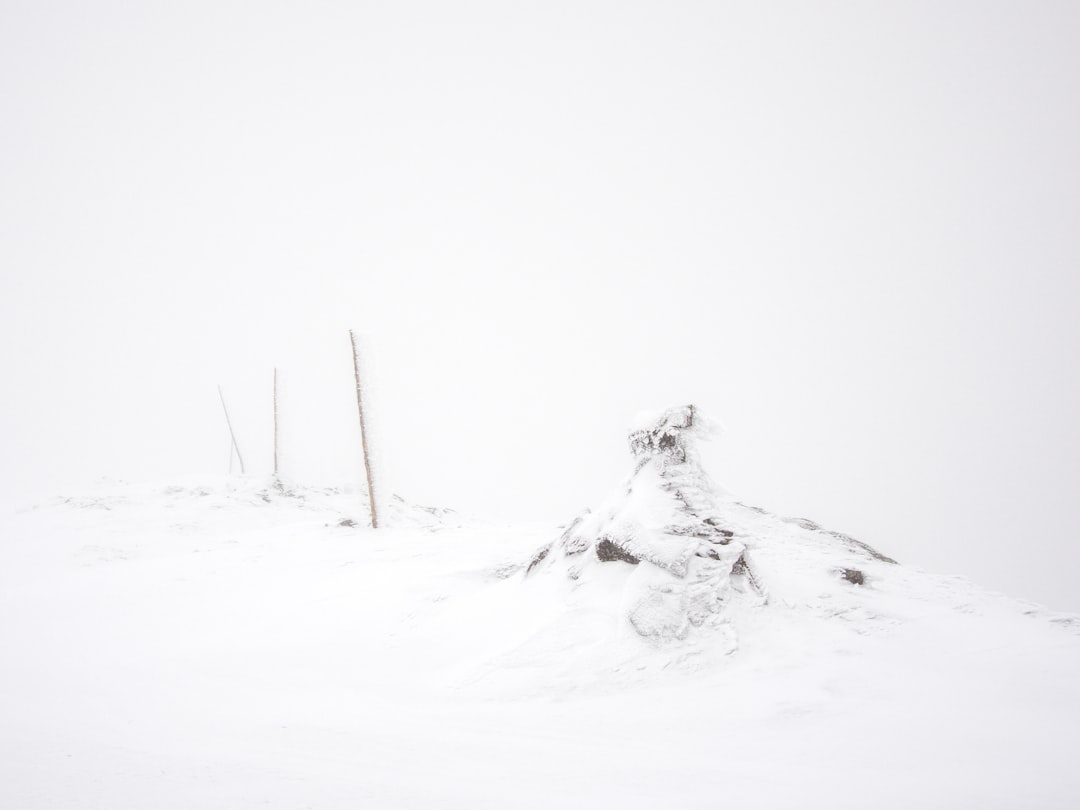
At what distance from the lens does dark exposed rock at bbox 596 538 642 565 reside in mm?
8562

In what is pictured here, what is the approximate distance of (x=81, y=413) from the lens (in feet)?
241

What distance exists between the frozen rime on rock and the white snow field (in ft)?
0.13

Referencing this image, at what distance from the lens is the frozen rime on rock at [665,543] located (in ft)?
25.6

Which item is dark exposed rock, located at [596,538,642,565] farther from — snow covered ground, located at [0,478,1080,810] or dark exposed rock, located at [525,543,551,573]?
dark exposed rock, located at [525,543,551,573]

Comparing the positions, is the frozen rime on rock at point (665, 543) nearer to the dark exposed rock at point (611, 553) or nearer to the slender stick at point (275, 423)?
the dark exposed rock at point (611, 553)

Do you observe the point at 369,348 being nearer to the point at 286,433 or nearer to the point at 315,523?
the point at 315,523

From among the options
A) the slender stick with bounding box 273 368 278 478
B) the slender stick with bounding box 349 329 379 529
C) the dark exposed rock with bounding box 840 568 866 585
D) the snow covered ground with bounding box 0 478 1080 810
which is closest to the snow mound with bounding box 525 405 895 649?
the dark exposed rock with bounding box 840 568 866 585

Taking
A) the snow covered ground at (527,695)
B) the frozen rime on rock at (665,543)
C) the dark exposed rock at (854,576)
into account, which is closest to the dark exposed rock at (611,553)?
the frozen rime on rock at (665,543)

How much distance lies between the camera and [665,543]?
8.23 m

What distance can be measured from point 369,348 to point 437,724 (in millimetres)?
15783

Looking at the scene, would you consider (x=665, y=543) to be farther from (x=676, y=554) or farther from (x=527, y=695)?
(x=527, y=695)

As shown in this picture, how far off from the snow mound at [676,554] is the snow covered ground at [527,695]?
0.15 metres

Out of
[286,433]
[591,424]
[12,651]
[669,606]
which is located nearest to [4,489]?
[286,433]

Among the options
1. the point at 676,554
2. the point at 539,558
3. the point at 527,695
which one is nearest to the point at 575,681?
the point at 527,695
